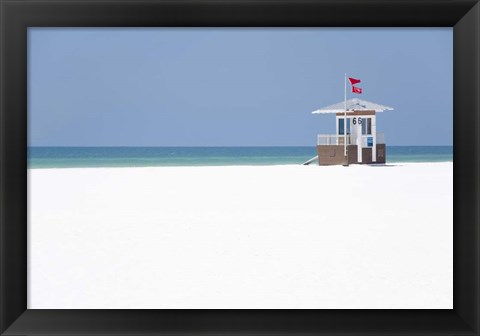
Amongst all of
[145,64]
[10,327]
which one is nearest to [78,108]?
[145,64]

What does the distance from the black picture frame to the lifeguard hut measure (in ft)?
29.6

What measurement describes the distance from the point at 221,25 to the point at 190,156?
14967mm

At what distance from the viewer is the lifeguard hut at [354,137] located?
10461mm

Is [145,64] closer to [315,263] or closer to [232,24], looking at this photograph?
[315,263]

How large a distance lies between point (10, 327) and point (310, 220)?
5562 mm

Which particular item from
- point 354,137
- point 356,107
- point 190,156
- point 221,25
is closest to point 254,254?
point 221,25

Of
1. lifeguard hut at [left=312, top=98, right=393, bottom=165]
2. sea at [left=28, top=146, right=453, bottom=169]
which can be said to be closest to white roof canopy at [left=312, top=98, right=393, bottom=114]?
lifeguard hut at [left=312, top=98, right=393, bottom=165]

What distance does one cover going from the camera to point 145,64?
22.9 meters

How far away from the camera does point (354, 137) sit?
10773mm

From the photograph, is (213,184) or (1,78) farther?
(213,184)

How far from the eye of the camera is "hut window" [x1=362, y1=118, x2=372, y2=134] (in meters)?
10.7

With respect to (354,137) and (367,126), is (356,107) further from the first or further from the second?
(354,137)

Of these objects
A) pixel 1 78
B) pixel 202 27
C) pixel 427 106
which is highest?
pixel 427 106

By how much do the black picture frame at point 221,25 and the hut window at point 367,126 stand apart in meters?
9.47
